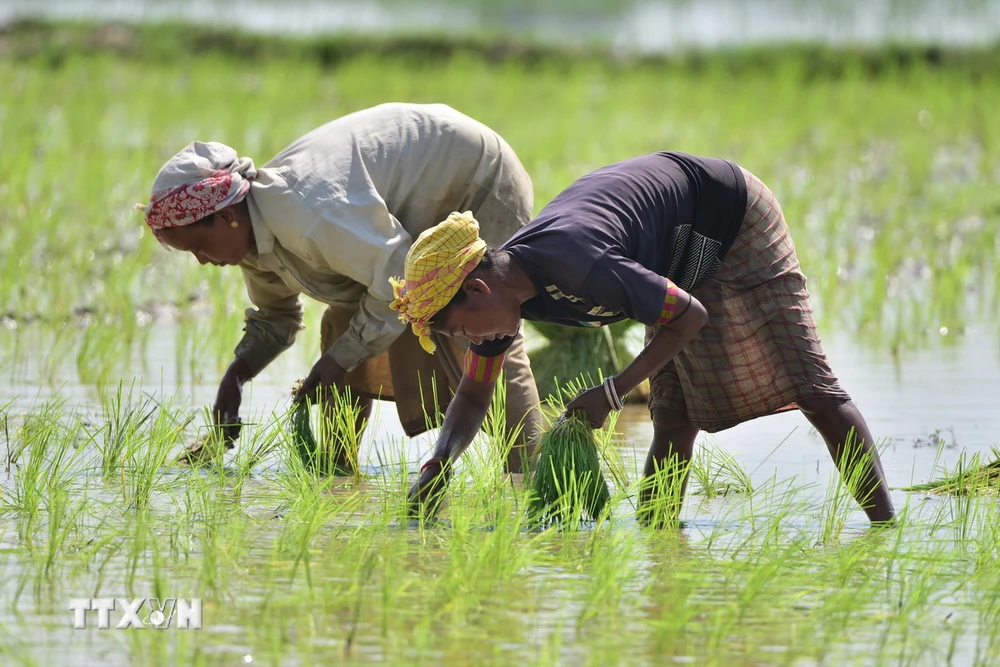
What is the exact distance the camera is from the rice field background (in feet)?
9.04

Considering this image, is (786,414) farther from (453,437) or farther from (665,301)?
(665,301)

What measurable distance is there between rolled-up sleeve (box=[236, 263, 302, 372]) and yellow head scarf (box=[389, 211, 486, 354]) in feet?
3.87

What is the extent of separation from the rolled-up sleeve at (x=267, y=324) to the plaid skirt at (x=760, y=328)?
1.33 m

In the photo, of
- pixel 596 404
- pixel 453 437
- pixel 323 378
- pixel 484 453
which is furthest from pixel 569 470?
pixel 484 453

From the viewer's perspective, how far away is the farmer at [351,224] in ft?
12.3

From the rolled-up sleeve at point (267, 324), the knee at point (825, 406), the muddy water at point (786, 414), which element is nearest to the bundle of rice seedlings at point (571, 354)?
the muddy water at point (786, 414)

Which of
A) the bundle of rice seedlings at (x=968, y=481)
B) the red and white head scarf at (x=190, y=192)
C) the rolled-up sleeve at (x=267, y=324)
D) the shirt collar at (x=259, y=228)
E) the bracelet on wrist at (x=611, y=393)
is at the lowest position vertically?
the bundle of rice seedlings at (x=968, y=481)

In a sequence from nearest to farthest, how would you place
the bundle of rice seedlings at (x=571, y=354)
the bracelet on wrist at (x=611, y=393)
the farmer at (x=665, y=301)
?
the farmer at (x=665, y=301) < the bracelet on wrist at (x=611, y=393) < the bundle of rice seedlings at (x=571, y=354)

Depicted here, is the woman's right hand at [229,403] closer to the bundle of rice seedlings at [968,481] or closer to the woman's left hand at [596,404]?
the woman's left hand at [596,404]

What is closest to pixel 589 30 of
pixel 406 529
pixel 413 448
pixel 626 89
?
pixel 626 89

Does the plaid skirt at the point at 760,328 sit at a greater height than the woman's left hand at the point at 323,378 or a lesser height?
greater

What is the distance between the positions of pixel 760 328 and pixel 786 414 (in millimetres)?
1965

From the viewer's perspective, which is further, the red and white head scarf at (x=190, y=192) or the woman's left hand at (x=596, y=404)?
the red and white head scarf at (x=190, y=192)

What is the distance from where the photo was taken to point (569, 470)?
338cm
